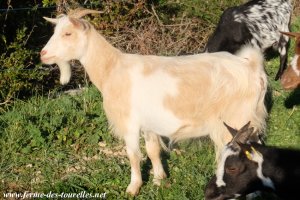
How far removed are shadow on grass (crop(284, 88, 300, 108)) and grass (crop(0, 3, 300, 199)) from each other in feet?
0.05

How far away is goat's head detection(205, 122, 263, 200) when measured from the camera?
3963mm

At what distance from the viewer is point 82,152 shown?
18.1ft

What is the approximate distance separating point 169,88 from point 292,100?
274 centimetres

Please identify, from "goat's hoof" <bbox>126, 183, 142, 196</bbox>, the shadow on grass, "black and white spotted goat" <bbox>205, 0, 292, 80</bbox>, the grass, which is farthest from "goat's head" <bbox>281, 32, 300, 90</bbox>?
"goat's hoof" <bbox>126, 183, 142, 196</bbox>

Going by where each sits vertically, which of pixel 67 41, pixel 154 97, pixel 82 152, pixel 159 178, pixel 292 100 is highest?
pixel 67 41

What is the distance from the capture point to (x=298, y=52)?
225 inches

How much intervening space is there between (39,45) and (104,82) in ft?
10.6

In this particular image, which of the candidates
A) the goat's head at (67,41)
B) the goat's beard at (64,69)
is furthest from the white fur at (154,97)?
the goat's beard at (64,69)

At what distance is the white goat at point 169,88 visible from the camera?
175 inches

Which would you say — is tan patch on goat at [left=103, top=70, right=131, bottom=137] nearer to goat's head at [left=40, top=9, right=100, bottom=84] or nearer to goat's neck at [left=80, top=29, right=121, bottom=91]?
goat's neck at [left=80, top=29, right=121, bottom=91]

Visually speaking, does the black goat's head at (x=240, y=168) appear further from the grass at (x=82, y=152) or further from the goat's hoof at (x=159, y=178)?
the goat's hoof at (x=159, y=178)

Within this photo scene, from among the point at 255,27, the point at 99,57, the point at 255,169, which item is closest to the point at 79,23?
the point at 99,57

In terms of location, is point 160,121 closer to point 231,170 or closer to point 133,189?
point 133,189

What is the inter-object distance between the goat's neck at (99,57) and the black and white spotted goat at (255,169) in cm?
130
